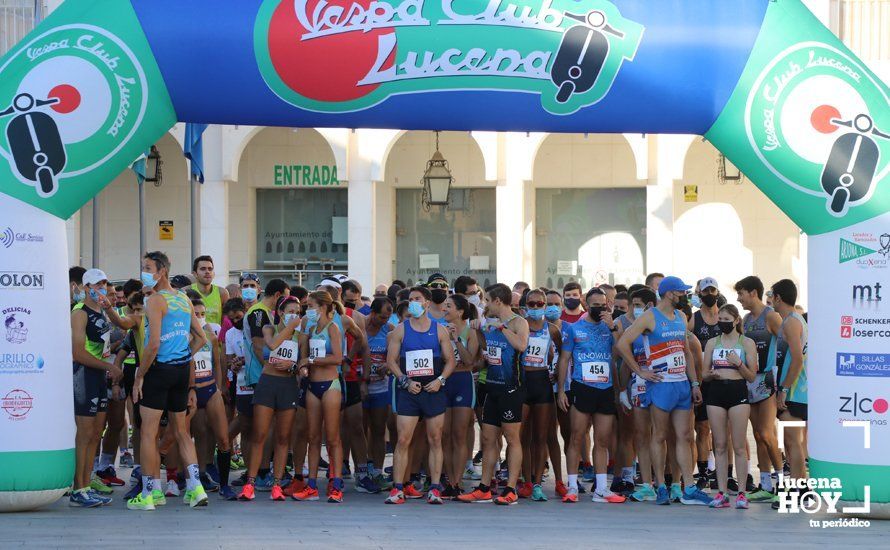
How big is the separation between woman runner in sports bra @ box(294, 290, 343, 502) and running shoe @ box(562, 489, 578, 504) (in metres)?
1.89

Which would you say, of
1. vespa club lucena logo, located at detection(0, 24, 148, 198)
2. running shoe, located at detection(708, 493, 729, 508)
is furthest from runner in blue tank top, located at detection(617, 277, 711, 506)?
vespa club lucena logo, located at detection(0, 24, 148, 198)

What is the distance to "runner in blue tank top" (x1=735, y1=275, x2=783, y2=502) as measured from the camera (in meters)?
10.8

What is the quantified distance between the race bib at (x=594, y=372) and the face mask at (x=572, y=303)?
3.12 ft

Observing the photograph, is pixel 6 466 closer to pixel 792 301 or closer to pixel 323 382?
pixel 323 382

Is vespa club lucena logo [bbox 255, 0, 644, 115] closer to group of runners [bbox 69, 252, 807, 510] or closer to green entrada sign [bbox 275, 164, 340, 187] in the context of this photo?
group of runners [bbox 69, 252, 807, 510]

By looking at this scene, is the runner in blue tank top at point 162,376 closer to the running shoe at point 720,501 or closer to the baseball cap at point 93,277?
the baseball cap at point 93,277

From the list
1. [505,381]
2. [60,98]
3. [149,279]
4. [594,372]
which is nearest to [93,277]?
[149,279]

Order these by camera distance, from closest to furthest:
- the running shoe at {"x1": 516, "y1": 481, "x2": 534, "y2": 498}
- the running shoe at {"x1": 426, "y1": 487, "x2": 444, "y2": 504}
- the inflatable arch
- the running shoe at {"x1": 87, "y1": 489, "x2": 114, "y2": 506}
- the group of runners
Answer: the inflatable arch
the running shoe at {"x1": 87, "y1": 489, "x2": 114, "y2": 506}
the group of runners
the running shoe at {"x1": 426, "y1": 487, "x2": 444, "y2": 504}
the running shoe at {"x1": 516, "y1": 481, "x2": 534, "y2": 498}

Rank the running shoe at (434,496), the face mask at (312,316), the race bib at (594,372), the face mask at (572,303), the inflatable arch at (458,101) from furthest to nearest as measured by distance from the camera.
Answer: the face mask at (572,303) < the race bib at (594,372) < the face mask at (312,316) < the running shoe at (434,496) < the inflatable arch at (458,101)

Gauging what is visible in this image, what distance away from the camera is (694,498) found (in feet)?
35.0

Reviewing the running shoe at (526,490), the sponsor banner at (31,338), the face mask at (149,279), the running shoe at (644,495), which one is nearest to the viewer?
the sponsor banner at (31,338)

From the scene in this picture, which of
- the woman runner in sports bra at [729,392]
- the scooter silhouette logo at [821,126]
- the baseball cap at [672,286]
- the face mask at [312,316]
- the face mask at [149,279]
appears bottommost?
the woman runner in sports bra at [729,392]

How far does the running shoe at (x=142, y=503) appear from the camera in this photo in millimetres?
9875

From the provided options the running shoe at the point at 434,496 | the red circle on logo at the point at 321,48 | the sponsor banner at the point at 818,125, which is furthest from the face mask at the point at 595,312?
the red circle on logo at the point at 321,48
